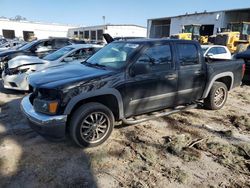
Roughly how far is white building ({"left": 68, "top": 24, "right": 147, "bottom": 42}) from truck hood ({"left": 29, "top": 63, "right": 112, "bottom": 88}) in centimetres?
4438

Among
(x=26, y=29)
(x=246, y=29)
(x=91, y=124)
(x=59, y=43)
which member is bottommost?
(x=91, y=124)

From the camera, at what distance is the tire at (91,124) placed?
383cm

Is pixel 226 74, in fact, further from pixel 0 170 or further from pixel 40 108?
pixel 0 170

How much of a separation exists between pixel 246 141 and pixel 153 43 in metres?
2.49

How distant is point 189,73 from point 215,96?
1417mm

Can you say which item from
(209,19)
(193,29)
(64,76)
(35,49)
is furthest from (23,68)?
(209,19)

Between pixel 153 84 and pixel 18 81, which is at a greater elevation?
pixel 153 84

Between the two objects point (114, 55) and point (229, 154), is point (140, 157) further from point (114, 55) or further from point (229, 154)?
point (114, 55)

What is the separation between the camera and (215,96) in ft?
19.7

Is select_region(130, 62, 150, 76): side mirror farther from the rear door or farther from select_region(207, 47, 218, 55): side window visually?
select_region(207, 47, 218, 55): side window

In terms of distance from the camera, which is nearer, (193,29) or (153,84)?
(153,84)

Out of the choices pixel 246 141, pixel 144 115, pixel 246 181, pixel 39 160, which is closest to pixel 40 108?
pixel 39 160

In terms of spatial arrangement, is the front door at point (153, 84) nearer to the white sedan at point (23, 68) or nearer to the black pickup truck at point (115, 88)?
the black pickup truck at point (115, 88)

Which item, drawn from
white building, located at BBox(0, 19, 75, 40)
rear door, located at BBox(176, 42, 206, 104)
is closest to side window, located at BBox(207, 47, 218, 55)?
rear door, located at BBox(176, 42, 206, 104)
